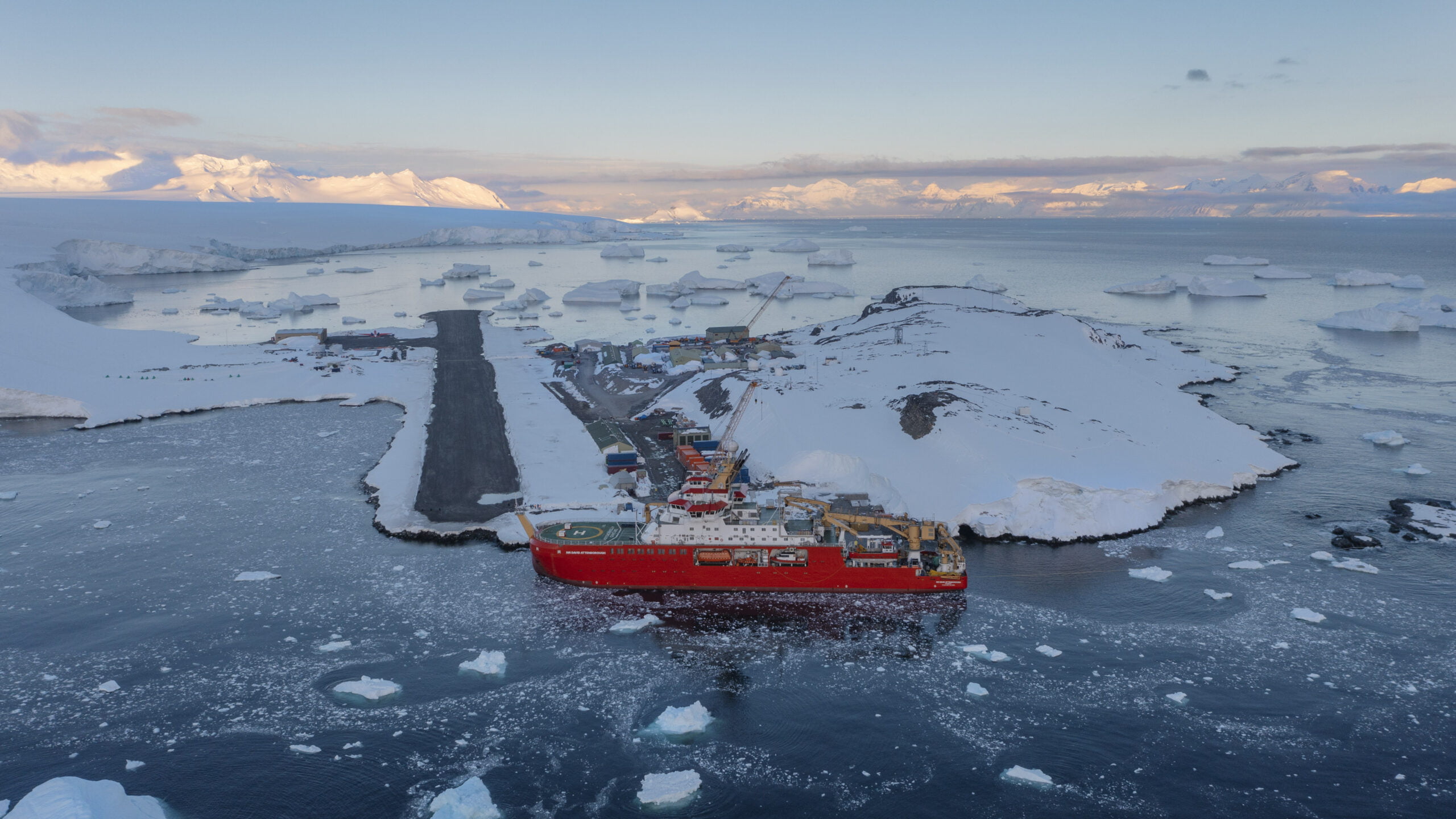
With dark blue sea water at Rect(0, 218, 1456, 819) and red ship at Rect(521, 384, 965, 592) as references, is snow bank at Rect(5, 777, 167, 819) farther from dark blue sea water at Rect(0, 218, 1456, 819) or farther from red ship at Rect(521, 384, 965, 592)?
red ship at Rect(521, 384, 965, 592)

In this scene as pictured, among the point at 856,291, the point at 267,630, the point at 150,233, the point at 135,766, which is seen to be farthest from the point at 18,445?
the point at 150,233

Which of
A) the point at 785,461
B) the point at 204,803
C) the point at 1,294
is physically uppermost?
the point at 1,294

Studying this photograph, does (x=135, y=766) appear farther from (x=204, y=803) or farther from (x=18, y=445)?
(x=18, y=445)

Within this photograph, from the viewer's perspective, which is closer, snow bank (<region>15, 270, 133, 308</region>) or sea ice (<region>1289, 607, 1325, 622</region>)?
sea ice (<region>1289, 607, 1325, 622</region>)

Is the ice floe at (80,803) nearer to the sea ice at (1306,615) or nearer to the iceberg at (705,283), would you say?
the sea ice at (1306,615)

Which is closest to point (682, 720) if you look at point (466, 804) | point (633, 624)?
point (466, 804)

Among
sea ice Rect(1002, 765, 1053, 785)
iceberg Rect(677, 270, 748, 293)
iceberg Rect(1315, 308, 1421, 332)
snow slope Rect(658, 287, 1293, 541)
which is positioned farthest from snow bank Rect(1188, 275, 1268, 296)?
sea ice Rect(1002, 765, 1053, 785)

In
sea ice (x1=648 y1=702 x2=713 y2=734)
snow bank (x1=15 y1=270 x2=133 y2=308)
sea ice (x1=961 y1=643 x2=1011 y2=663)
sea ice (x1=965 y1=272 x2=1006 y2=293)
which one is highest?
sea ice (x1=965 y1=272 x2=1006 y2=293)
